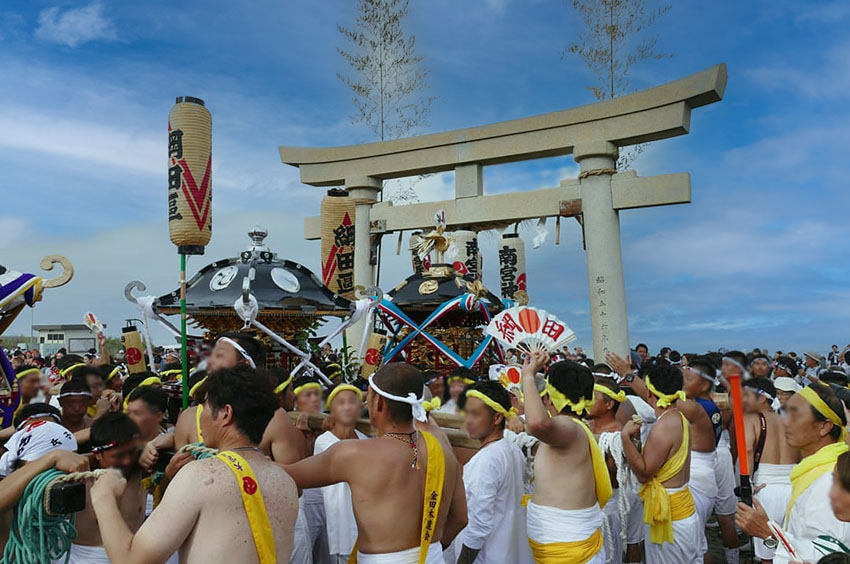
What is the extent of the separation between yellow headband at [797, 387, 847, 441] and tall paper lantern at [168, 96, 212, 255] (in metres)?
4.59

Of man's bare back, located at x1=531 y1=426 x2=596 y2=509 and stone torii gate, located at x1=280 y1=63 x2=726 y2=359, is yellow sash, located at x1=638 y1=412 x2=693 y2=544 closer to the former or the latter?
man's bare back, located at x1=531 y1=426 x2=596 y2=509

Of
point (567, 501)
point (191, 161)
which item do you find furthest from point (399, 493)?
point (191, 161)

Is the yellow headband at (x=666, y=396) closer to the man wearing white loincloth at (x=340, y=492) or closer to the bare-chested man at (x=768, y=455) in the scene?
the bare-chested man at (x=768, y=455)

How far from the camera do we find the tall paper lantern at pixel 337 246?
25.8 ft

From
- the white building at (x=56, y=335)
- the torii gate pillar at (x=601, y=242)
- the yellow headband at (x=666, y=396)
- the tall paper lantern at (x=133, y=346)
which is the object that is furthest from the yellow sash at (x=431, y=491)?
the white building at (x=56, y=335)

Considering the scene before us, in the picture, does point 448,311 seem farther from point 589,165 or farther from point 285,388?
point 589,165

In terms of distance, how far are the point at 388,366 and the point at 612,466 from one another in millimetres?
2372

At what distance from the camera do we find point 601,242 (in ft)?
46.2

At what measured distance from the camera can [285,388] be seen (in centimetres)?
468

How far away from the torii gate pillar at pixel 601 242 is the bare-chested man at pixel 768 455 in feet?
29.5

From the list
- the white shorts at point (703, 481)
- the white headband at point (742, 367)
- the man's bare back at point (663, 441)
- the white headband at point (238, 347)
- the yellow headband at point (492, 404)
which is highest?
the white headband at point (238, 347)

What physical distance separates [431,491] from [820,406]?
1.88 metres

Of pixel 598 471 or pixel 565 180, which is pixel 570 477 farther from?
pixel 565 180

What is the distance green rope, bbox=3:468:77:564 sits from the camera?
234cm
